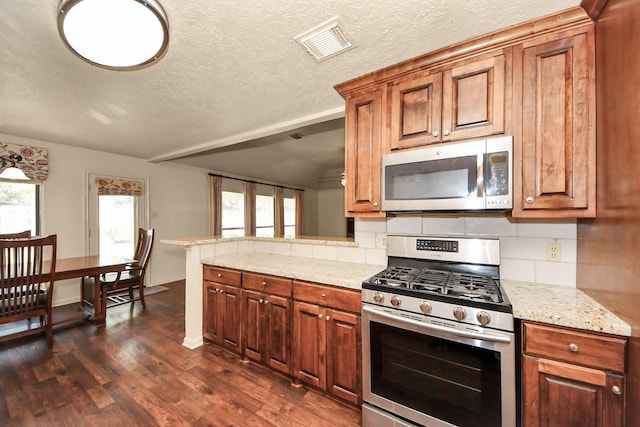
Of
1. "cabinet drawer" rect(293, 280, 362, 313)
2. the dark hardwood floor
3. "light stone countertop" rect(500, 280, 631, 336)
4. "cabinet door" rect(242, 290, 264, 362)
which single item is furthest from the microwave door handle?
"cabinet door" rect(242, 290, 264, 362)

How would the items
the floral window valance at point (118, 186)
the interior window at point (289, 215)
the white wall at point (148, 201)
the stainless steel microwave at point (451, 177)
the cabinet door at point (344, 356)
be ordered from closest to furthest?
the stainless steel microwave at point (451, 177), the cabinet door at point (344, 356), the white wall at point (148, 201), the floral window valance at point (118, 186), the interior window at point (289, 215)

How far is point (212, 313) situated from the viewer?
2.50m

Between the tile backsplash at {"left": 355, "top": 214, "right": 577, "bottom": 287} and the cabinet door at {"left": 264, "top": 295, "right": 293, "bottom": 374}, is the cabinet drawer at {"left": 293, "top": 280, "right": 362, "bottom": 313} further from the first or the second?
the tile backsplash at {"left": 355, "top": 214, "right": 577, "bottom": 287}

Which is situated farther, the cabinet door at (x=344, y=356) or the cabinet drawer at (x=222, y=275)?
the cabinet drawer at (x=222, y=275)

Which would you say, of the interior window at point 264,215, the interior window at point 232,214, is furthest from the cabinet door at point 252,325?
the interior window at point 264,215

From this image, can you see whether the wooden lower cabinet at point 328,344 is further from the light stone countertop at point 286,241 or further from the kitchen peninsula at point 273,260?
the light stone countertop at point 286,241

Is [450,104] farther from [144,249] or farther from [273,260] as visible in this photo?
[144,249]

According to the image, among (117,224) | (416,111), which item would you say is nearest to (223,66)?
(416,111)

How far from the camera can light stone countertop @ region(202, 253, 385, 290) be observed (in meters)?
1.80

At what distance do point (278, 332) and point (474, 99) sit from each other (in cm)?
208

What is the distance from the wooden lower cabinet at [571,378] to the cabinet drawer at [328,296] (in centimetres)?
88

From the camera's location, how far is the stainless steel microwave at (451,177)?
1.47 meters

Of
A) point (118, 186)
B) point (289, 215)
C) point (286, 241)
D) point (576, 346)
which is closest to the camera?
point (576, 346)

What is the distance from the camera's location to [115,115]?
2.76 m
